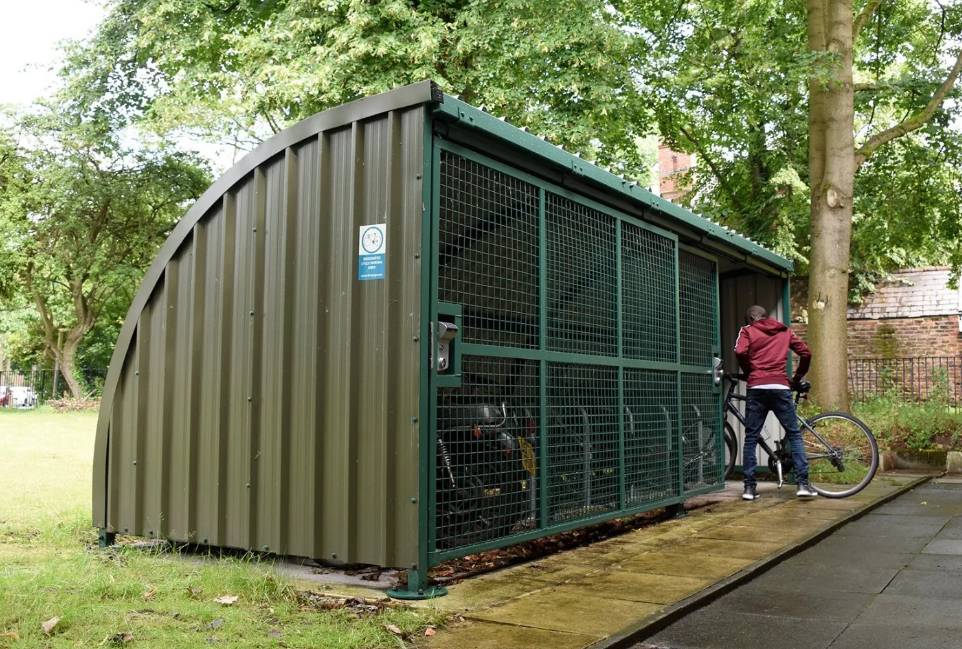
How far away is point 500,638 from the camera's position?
13.5 feet

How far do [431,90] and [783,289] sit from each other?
818 cm

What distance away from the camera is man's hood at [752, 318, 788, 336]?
9469 millimetres

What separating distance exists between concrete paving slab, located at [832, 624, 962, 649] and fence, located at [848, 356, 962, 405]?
1657 cm

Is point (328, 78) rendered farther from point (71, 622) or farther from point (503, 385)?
point (71, 622)

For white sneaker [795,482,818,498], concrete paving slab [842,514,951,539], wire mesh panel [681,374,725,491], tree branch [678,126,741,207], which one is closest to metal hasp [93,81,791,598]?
wire mesh panel [681,374,725,491]

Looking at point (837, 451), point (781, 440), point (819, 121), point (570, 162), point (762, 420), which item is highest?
point (819, 121)

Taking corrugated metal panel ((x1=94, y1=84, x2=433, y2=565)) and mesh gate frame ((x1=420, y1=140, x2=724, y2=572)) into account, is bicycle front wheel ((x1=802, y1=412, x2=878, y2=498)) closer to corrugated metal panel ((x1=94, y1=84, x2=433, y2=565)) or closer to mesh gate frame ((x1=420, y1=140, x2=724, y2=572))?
mesh gate frame ((x1=420, y1=140, x2=724, y2=572))

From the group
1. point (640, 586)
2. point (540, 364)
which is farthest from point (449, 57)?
point (640, 586)

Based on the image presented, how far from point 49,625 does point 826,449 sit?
27.5 feet

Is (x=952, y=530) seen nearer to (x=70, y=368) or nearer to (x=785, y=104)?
(x=785, y=104)

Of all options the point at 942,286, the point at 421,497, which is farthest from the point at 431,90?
the point at 942,286

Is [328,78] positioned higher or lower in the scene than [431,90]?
higher

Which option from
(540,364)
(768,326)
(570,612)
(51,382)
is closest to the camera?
(570,612)

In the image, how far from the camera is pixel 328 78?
16.3 meters
